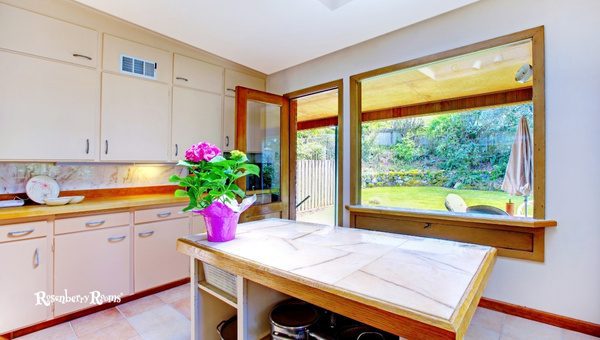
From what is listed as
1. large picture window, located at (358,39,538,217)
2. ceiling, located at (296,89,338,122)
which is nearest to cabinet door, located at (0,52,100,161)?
ceiling, located at (296,89,338,122)

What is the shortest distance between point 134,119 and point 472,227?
127 inches

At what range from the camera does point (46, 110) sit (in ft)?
7.34

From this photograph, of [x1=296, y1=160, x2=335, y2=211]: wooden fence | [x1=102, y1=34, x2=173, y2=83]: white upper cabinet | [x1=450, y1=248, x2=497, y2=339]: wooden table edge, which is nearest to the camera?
[x1=450, y1=248, x2=497, y2=339]: wooden table edge

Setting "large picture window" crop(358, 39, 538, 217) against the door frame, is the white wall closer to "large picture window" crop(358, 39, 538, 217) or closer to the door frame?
"large picture window" crop(358, 39, 538, 217)

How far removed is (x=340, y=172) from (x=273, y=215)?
3.40 ft

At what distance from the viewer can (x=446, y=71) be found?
2762 mm

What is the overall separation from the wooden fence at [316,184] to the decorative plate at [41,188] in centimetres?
335

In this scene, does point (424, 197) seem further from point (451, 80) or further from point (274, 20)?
point (274, 20)

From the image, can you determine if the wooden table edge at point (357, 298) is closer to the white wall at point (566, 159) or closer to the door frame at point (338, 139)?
the white wall at point (566, 159)

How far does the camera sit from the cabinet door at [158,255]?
8.38 feet

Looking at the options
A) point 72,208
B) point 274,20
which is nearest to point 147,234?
point 72,208

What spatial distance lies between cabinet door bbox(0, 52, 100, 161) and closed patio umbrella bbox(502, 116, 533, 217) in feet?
11.9

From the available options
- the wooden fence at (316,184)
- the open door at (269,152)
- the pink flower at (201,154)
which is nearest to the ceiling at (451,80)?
the open door at (269,152)

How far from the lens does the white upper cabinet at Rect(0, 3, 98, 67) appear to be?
2.08 metres
